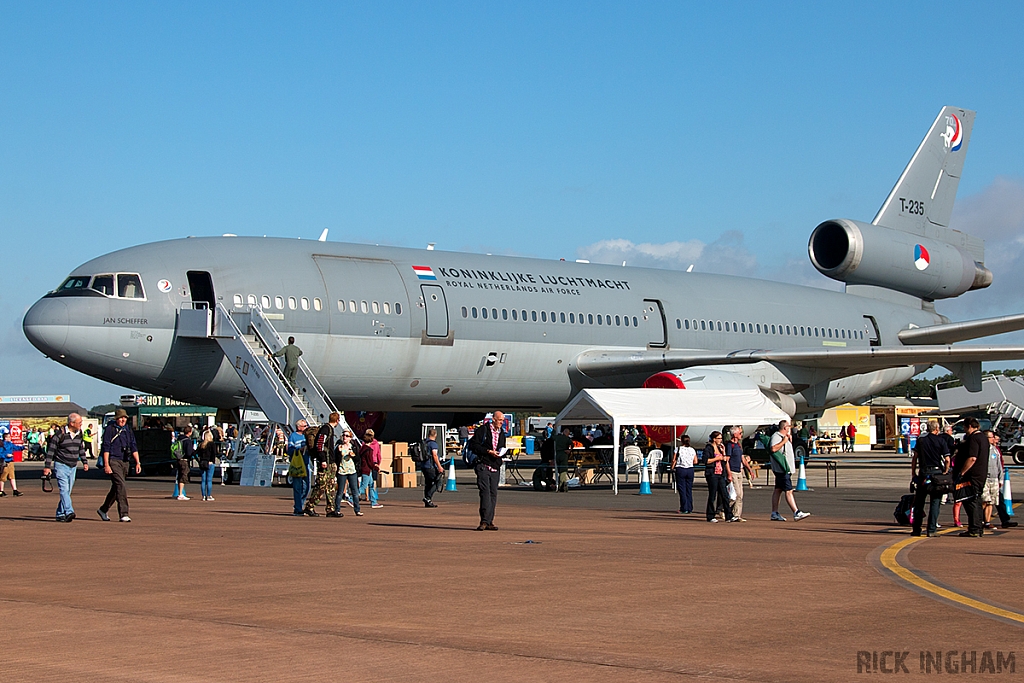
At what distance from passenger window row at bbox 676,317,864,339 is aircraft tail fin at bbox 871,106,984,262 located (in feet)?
13.0

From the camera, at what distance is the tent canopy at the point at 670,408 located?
86.7 ft

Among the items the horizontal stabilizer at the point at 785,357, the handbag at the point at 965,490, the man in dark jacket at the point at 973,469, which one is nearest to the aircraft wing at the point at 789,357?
the horizontal stabilizer at the point at 785,357

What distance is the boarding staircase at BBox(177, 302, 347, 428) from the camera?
26109mm

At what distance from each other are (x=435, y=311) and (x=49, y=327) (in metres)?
8.53

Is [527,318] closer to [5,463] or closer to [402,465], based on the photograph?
[402,465]

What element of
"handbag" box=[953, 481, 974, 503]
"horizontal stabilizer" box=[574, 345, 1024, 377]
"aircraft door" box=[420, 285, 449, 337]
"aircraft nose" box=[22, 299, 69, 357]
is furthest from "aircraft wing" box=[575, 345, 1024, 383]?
"handbag" box=[953, 481, 974, 503]

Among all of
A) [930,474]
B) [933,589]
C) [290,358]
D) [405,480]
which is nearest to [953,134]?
[405,480]

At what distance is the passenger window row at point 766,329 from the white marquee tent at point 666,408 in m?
5.84

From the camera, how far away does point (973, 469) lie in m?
15.7

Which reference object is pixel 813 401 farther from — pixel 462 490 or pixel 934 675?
pixel 934 675

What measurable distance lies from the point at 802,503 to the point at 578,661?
1663cm

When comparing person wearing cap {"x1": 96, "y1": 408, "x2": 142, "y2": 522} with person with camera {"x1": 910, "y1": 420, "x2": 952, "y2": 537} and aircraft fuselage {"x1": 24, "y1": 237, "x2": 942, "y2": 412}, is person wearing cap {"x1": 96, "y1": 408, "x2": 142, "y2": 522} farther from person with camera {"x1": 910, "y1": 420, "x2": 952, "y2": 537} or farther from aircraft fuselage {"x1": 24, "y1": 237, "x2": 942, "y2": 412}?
person with camera {"x1": 910, "y1": 420, "x2": 952, "y2": 537}

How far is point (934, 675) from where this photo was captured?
22.4 feet

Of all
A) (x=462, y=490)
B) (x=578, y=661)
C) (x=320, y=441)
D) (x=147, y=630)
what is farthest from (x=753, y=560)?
(x=462, y=490)
